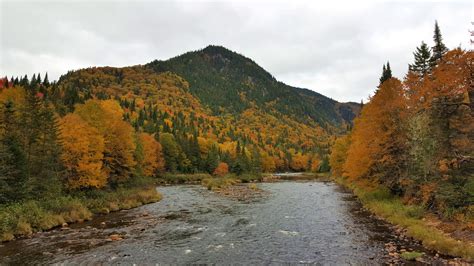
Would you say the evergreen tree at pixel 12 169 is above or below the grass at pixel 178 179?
above

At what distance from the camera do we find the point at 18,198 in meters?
30.6

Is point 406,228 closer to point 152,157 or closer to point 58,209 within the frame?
point 58,209

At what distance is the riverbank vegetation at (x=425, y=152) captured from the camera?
22.5 m

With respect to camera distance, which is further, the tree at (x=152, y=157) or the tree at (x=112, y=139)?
the tree at (x=152, y=157)

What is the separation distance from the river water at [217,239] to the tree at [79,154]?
5686mm

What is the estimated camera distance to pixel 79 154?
3809 cm

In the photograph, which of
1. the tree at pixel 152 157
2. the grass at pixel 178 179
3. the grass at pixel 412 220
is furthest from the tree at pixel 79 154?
the grass at pixel 178 179

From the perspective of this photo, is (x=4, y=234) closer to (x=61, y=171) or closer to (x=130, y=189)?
(x=61, y=171)

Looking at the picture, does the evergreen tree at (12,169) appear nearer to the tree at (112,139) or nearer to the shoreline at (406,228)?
the shoreline at (406,228)

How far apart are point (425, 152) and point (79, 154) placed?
114ft

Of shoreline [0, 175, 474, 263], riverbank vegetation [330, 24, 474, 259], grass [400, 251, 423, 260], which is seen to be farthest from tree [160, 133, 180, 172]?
grass [400, 251, 423, 260]

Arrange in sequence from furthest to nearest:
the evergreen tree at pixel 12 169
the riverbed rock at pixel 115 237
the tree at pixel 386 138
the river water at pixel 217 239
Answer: the tree at pixel 386 138 < the evergreen tree at pixel 12 169 < the riverbed rock at pixel 115 237 < the river water at pixel 217 239

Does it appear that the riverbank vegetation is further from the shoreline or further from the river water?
the river water

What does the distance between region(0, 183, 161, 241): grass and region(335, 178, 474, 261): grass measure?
94.2 ft
